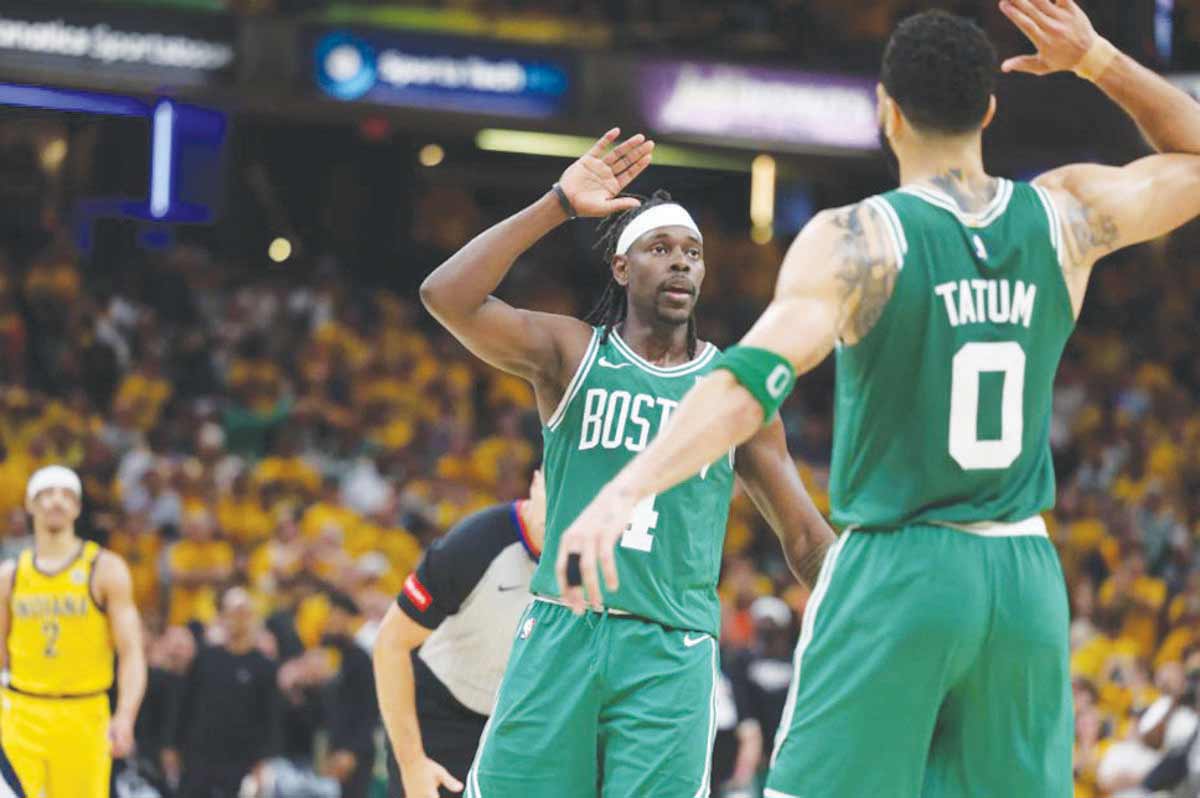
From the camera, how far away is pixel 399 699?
21.4ft

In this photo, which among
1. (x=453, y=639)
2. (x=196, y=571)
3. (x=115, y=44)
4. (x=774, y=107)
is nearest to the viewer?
(x=453, y=639)

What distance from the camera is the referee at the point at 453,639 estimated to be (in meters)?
6.52

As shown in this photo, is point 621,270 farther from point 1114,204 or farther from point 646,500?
point 1114,204

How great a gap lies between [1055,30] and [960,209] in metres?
0.58

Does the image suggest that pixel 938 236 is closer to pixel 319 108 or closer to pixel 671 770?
pixel 671 770

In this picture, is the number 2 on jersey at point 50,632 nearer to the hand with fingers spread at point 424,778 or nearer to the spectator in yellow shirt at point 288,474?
the hand with fingers spread at point 424,778

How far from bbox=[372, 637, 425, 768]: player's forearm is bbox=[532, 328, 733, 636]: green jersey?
1126mm

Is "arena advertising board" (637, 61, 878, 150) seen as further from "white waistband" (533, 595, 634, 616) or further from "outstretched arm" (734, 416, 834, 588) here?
"white waistband" (533, 595, 634, 616)

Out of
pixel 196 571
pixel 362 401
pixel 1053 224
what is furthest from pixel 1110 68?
pixel 362 401

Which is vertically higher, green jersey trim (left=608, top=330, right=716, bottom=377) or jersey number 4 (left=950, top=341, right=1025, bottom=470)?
green jersey trim (left=608, top=330, right=716, bottom=377)

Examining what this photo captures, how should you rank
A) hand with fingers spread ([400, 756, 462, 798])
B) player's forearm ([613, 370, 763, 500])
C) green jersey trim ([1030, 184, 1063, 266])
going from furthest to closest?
hand with fingers spread ([400, 756, 462, 798]) → green jersey trim ([1030, 184, 1063, 266]) → player's forearm ([613, 370, 763, 500])

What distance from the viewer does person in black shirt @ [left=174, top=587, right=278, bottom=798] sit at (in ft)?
40.6

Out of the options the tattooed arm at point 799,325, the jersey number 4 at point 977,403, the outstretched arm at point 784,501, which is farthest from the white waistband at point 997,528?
the outstretched arm at point 784,501

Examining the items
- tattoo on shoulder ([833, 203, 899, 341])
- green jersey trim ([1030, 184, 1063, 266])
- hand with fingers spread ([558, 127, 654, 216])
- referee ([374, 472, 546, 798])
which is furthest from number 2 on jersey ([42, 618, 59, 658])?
green jersey trim ([1030, 184, 1063, 266])
